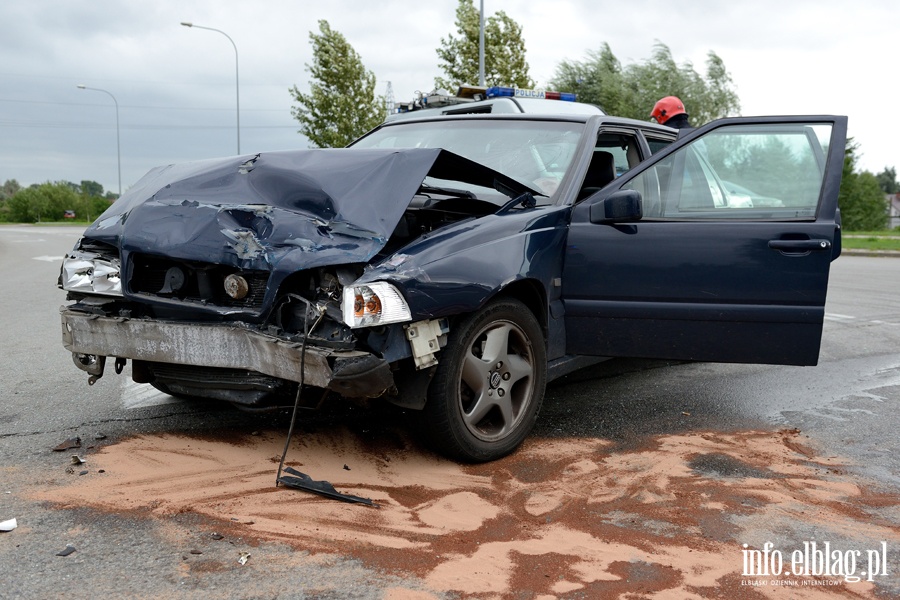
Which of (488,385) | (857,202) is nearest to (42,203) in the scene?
(857,202)

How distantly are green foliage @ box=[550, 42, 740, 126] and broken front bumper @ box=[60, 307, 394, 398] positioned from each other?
34.2m

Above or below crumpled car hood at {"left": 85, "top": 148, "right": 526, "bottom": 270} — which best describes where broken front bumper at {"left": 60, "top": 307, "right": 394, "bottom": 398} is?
below

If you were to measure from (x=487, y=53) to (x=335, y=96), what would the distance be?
5420 mm

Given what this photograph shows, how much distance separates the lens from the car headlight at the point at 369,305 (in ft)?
10.4

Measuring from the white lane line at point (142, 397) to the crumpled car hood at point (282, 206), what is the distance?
1.15 metres

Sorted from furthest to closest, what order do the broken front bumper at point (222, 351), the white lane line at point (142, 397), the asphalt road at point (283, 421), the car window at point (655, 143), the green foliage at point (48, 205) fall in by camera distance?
1. the green foliage at point (48, 205)
2. the car window at point (655, 143)
3. the white lane line at point (142, 397)
4. the broken front bumper at point (222, 351)
5. the asphalt road at point (283, 421)

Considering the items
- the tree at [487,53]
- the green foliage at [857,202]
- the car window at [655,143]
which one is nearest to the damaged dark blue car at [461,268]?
the car window at [655,143]

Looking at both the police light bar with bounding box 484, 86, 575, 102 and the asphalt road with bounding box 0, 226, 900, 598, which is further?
the police light bar with bounding box 484, 86, 575, 102

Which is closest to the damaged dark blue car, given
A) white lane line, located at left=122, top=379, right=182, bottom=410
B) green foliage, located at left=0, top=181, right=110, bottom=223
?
white lane line, located at left=122, top=379, right=182, bottom=410

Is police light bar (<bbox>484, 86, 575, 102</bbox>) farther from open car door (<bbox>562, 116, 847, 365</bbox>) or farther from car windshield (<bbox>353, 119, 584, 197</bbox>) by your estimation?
open car door (<bbox>562, 116, 847, 365</bbox>)

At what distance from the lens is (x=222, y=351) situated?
11.3 feet

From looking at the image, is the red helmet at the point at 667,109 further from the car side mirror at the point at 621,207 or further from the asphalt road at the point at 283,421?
the car side mirror at the point at 621,207

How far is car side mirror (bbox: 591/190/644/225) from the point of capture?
4.14 metres

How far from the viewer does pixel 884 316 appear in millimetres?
9086
